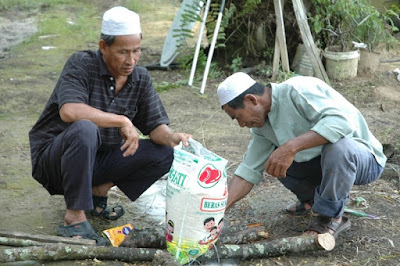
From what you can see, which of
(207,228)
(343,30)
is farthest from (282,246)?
(343,30)

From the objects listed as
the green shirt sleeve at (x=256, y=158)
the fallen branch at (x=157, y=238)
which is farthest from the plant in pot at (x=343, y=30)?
the fallen branch at (x=157, y=238)

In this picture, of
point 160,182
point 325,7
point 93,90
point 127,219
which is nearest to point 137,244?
point 127,219

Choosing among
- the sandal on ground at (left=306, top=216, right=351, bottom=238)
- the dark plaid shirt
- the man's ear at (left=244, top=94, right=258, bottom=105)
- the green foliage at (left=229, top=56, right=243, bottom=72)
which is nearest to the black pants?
the dark plaid shirt

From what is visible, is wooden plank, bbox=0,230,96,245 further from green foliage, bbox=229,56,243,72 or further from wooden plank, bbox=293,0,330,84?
green foliage, bbox=229,56,243,72

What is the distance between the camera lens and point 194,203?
3.19 metres

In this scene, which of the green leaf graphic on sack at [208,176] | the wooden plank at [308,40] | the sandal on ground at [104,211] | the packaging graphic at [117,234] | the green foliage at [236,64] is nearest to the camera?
the green leaf graphic on sack at [208,176]

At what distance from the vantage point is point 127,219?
416cm

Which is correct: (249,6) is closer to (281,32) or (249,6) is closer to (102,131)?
(281,32)

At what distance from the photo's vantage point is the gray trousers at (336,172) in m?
3.40

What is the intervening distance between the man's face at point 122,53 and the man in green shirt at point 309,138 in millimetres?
573

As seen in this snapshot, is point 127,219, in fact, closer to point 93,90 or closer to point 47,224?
point 47,224

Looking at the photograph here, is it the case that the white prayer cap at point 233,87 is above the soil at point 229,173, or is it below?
above

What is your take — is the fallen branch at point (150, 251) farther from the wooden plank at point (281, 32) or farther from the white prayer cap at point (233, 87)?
the wooden plank at point (281, 32)

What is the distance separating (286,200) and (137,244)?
133cm
